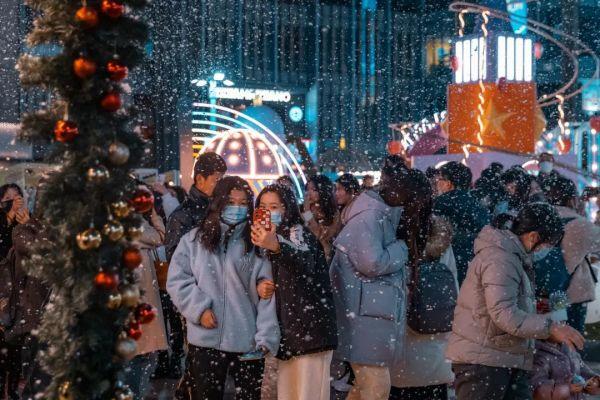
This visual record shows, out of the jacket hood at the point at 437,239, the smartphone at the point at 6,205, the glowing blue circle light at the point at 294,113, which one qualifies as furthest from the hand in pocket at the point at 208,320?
the glowing blue circle light at the point at 294,113

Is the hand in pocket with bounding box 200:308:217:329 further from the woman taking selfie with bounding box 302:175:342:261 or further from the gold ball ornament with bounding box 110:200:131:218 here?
the woman taking selfie with bounding box 302:175:342:261

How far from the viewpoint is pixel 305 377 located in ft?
20.1

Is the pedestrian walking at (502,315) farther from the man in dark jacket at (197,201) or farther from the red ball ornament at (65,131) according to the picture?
the red ball ornament at (65,131)

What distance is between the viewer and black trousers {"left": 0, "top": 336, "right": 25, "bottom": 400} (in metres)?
8.20

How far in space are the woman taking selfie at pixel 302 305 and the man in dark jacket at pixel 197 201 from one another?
5.46 feet

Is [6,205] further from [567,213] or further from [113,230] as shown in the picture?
[113,230]

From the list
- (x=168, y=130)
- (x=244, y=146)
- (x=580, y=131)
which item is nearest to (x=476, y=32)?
(x=580, y=131)

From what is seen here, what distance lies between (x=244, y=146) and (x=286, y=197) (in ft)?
33.9

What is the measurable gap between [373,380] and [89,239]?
3347 millimetres

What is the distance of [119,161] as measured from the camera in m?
3.47

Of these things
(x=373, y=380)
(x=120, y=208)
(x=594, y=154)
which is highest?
(x=594, y=154)

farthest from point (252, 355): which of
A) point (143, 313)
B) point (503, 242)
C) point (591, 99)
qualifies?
point (591, 99)

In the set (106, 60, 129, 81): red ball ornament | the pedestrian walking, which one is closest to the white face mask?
the pedestrian walking

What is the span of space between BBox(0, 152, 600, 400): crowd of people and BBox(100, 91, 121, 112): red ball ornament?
7.18 ft
